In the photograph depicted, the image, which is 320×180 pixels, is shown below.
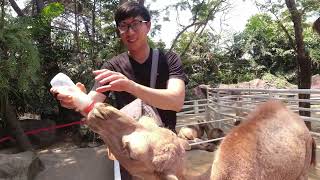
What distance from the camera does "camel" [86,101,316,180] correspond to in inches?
50.2

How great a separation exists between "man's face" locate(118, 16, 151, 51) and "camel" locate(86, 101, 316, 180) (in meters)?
0.67

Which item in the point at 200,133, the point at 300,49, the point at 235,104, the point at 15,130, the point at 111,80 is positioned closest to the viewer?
the point at 111,80

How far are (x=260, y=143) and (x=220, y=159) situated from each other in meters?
0.21

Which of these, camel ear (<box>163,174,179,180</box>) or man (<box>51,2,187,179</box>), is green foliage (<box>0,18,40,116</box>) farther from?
camel ear (<box>163,174,179,180</box>)

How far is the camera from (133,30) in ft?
6.62

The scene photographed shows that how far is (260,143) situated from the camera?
1825mm

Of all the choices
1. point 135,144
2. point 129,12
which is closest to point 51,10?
point 129,12

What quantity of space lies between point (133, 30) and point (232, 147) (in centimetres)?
76

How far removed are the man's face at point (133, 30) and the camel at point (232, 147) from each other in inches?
26.2

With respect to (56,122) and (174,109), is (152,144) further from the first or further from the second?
(56,122)

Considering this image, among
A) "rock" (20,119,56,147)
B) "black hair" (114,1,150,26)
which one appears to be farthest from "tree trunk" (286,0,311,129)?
"black hair" (114,1,150,26)

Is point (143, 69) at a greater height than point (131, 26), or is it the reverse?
point (131, 26)

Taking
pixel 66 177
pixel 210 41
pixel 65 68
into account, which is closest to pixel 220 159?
pixel 66 177

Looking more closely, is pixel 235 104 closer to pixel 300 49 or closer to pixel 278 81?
pixel 300 49
